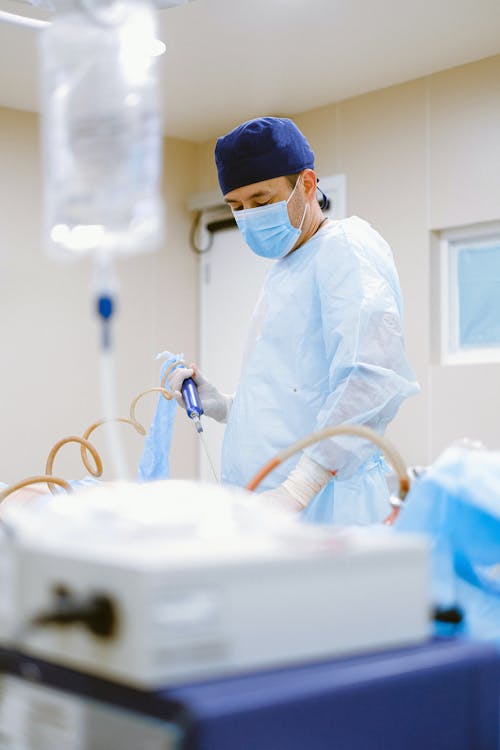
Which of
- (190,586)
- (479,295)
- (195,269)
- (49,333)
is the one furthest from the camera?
(195,269)

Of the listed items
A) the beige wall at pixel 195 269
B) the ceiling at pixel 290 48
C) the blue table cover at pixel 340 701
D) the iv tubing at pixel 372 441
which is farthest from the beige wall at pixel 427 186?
the blue table cover at pixel 340 701

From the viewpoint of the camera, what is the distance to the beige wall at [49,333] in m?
4.37

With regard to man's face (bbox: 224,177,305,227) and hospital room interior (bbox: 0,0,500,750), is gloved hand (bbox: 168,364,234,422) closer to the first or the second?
hospital room interior (bbox: 0,0,500,750)

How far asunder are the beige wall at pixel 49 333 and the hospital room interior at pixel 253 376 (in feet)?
0.04

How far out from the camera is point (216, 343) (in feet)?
16.1

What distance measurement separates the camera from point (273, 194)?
6.58ft

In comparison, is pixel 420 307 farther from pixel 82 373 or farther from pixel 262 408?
pixel 262 408

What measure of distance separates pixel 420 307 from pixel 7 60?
191 centimetres

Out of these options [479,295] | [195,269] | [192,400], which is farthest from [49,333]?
[192,400]

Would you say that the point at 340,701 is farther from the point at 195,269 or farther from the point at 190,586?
the point at 195,269

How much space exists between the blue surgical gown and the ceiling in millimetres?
1707

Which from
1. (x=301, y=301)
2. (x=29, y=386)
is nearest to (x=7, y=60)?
(x=29, y=386)

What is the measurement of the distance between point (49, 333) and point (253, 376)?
107 inches

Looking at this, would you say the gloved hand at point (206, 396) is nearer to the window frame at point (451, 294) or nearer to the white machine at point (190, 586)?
the white machine at point (190, 586)
